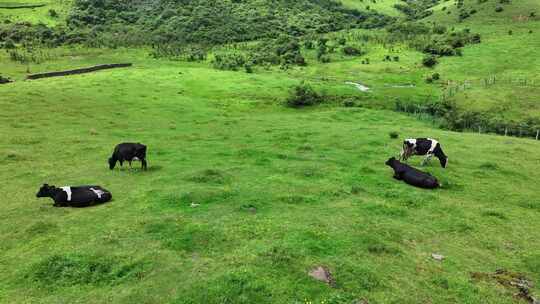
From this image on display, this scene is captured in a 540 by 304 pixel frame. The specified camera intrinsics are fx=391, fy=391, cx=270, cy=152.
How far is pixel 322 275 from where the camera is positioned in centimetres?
1339

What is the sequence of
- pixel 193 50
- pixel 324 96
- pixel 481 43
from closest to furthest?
pixel 324 96 < pixel 481 43 < pixel 193 50

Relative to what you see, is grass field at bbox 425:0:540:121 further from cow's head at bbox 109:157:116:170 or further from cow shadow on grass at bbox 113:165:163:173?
cow's head at bbox 109:157:116:170

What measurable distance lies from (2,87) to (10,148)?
3553 cm

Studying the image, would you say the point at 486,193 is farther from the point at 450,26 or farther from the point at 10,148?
the point at 450,26

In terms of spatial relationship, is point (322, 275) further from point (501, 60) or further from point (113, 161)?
point (501, 60)

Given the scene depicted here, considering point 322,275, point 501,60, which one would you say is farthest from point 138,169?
point 501,60

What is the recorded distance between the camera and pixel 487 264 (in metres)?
15.8

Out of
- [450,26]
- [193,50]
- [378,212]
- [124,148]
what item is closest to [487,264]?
[378,212]

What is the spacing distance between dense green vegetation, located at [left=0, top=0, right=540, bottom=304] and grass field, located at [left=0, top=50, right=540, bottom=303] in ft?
0.30

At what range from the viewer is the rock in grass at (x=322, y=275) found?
13127mm

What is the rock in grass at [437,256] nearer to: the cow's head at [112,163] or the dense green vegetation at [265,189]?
the dense green vegetation at [265,189]

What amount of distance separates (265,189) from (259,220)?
5.26 meters

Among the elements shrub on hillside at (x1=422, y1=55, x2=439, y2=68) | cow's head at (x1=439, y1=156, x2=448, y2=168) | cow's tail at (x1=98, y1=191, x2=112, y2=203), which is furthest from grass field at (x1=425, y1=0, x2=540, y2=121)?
cow's tail at (x1=98, y1=191, x2=112, y2=203)

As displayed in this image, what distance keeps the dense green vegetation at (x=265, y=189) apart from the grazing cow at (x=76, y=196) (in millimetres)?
630
